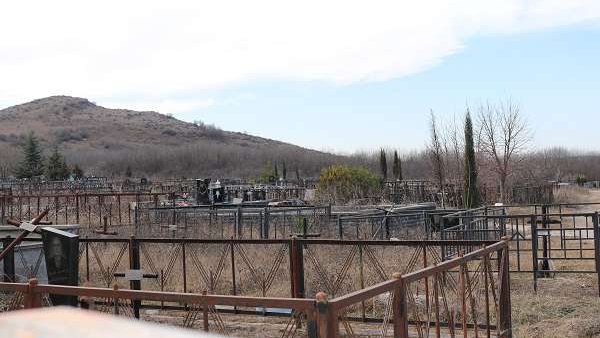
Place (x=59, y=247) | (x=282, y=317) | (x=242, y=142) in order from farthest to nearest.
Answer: (x=242, y=142), (x=282, y=317), (x=59, y=247)

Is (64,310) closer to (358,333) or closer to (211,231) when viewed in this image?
(358,333)

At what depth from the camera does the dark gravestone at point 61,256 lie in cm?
757

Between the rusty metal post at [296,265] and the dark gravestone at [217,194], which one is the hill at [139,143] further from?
the rusty metal post at [296,265]

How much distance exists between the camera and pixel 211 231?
67.7ft

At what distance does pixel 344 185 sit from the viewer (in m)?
34.6

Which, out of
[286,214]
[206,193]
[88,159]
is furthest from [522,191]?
[88,159]

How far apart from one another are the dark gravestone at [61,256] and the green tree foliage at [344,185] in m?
26.1

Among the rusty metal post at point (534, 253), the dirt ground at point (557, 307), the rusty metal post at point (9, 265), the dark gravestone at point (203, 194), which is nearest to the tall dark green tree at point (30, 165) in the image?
the dark gravestone at point (203, 194)

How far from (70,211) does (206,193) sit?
21.9 ft

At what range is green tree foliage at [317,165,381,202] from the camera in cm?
3425

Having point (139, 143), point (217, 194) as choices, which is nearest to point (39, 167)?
point (217, 194)

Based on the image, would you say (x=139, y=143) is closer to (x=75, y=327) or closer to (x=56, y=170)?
(x=56, y=170)

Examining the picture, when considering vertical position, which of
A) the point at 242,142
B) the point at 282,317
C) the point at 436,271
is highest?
the point at 242,142

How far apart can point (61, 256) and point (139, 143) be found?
140064 mm
